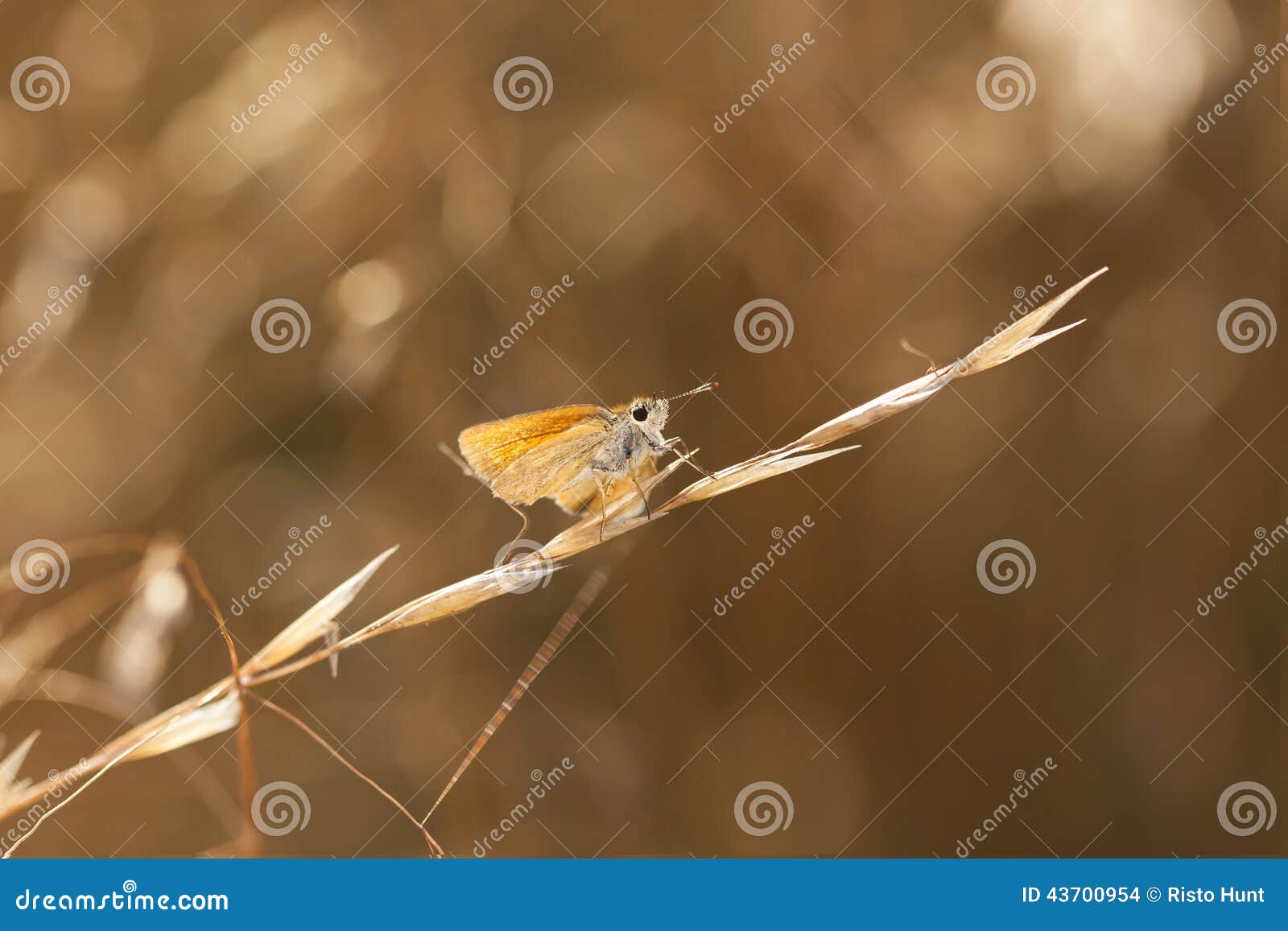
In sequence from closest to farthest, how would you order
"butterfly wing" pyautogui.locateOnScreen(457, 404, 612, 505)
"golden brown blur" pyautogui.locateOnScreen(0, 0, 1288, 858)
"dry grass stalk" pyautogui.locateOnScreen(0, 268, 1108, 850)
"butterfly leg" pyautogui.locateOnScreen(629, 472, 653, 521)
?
1. "dry grass stalk" pyautogui.locateOnScreen(0, 268, 1108, 850)
2. "butterfly leg" pyautogui.locateOnScreen(629, 472, 653, 521)
3. "butterfly wing" pyautogui.locateOnScreen(457, 404, 612, 505)
4. "golden brown blur" pyautogui.locateOnScreen(0, 0, 1288, 858)

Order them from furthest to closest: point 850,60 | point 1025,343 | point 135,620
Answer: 1. point 850,60
2. point 135,620
3. point 1025,343

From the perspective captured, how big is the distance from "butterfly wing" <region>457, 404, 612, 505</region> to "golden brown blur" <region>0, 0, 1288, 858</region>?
88cm

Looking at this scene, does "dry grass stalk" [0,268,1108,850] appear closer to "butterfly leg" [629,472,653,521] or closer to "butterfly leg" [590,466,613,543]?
"butterfly leg" [629,472,653,521]

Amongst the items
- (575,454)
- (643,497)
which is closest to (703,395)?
(575,454)

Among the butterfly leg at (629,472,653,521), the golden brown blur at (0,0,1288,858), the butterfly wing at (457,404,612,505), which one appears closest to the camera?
the butterfly leg at (629,472,653,521)

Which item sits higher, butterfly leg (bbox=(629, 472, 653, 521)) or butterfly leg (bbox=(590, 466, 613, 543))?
butterfly leg (bbox=(629, 472, 653, 521))

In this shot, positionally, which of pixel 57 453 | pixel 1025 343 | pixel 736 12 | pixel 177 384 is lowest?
pixel 57 453

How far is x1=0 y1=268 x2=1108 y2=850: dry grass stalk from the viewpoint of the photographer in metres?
1.12

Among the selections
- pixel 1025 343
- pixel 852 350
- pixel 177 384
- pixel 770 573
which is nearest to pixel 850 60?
pixel 852 350

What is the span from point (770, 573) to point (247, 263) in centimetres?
178

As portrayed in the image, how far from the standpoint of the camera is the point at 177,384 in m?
2.60

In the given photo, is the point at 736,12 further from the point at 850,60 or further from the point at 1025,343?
the point at 1025,343

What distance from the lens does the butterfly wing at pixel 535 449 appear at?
153cm

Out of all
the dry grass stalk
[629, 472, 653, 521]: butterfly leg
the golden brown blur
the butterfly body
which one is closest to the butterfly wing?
the butterfly body
